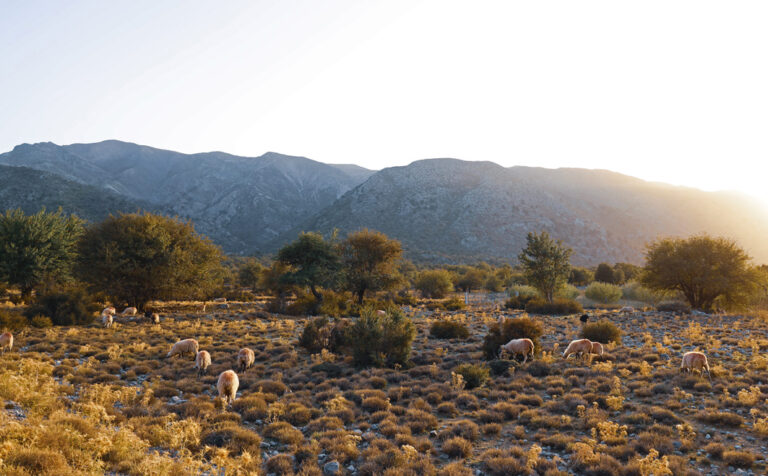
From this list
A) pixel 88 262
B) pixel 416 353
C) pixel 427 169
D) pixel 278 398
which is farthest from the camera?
pixel 427 169

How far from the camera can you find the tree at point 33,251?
82.6ft

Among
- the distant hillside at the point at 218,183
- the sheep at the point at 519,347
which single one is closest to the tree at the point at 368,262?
the sheep at the point at 519,347

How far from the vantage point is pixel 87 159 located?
176 metres

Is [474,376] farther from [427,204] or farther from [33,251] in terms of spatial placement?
[427,204]

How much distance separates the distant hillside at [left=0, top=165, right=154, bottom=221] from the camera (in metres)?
83.4

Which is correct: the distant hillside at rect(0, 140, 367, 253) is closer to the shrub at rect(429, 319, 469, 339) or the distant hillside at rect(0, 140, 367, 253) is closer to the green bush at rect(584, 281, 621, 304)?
the green bush at rect(584, 281, 621, 304)

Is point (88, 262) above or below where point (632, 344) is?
above

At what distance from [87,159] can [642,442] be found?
22135 cm

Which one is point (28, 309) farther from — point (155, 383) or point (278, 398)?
point (278, 398)

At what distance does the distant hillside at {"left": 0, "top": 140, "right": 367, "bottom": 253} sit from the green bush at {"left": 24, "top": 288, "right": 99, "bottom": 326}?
99.9 meters

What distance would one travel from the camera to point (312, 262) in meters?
36.2

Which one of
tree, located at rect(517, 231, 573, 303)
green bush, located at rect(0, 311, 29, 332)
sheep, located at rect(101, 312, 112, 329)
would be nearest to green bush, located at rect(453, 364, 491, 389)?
sheep, located at rect(101, 312, 112, 329)

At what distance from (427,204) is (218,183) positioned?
98604 millimetres


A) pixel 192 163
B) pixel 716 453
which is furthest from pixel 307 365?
pixel 192 163
